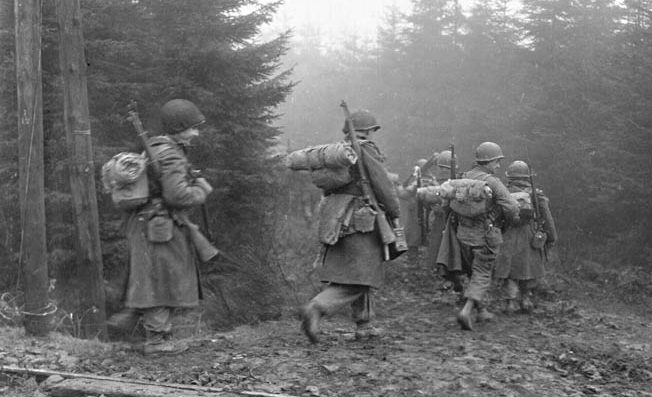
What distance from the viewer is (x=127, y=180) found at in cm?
609

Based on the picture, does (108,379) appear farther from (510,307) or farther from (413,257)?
(413,257)

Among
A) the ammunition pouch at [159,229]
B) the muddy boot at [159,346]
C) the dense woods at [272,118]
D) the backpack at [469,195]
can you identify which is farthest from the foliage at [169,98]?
the ammunition pouch at [159,229]

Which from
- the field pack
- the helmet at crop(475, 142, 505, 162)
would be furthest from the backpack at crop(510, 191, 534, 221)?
the field pack

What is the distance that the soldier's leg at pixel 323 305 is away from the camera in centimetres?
701

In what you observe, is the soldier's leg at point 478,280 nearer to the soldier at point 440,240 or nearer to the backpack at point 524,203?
the soldier at point 440,240

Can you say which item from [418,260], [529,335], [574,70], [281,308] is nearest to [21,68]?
[281,308]

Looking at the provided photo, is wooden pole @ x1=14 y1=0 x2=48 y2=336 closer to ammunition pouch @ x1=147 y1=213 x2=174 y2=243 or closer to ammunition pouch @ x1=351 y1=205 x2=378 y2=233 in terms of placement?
ammunition pouch @ x1=147 y1=213 x2=174 y2=243

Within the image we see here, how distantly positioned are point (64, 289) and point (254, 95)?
16.9 feet

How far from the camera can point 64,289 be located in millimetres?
10891

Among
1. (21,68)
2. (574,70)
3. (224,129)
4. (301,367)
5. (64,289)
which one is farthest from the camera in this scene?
(574,70)

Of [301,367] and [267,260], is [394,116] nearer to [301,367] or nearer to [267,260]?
[267,260]

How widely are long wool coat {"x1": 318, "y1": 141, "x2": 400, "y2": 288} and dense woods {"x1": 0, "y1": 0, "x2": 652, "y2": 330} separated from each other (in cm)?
458

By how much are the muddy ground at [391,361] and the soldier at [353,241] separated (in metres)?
0.56

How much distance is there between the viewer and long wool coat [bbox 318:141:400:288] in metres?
7.16
